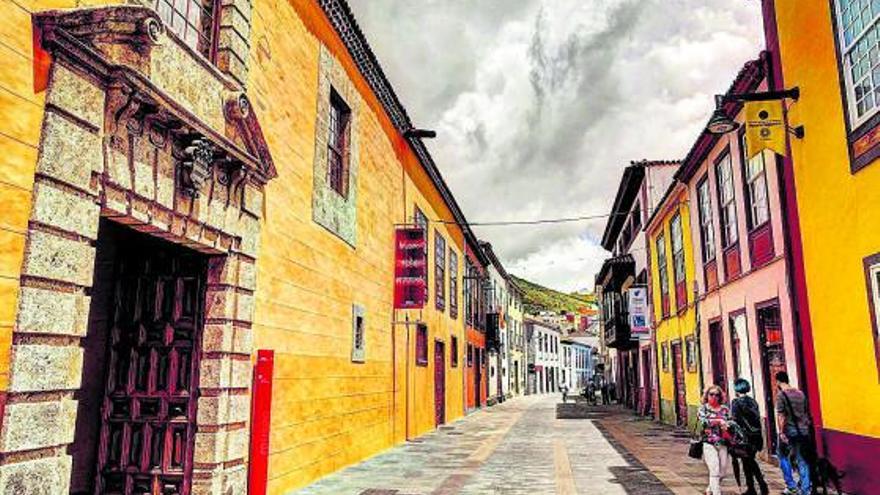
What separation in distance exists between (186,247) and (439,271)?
15408 millimetres

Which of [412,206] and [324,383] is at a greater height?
[412,206]

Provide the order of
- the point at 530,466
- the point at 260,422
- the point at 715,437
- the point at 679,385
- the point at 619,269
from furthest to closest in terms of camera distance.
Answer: the point at 619,269
the point at 679,385
the point at 530,466
the point at 715,437
the point at 260,422

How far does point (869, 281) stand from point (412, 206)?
12.2 m

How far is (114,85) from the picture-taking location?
542cm

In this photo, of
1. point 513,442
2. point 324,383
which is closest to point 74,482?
point 324,383

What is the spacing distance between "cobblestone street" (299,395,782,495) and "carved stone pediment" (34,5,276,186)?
5.17m

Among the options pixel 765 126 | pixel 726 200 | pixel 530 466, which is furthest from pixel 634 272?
pixel 765 126

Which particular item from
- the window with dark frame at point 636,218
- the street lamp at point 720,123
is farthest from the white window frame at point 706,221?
the window with dark frame at point 636,218

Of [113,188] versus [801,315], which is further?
[801,315]

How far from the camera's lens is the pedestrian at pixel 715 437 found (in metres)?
8.11

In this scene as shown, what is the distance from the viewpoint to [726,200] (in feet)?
48.1

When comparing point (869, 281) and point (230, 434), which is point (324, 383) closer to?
point (230, 434)

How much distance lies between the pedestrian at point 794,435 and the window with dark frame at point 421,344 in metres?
10.7

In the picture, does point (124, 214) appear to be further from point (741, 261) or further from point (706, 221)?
point (706, 221)
